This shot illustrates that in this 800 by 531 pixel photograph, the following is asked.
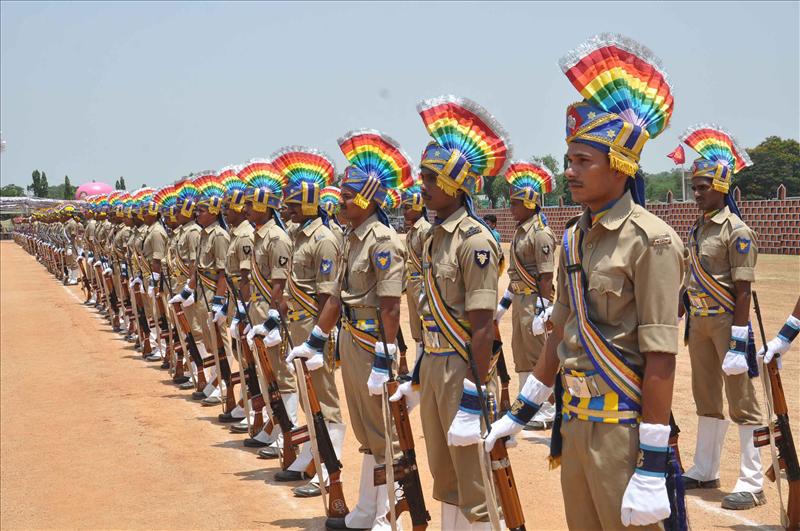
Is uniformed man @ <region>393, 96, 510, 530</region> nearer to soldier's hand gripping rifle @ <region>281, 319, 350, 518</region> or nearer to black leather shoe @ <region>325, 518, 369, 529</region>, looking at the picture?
soldier's hand gripping rifle @ <region>281, 319, 350, 518</region>

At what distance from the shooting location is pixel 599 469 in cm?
396

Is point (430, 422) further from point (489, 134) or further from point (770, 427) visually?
point (770, 427)

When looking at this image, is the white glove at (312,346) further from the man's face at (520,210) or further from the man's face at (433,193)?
the man's face at (520,210)

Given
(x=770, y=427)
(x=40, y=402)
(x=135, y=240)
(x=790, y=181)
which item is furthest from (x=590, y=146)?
(x=790, y=181)

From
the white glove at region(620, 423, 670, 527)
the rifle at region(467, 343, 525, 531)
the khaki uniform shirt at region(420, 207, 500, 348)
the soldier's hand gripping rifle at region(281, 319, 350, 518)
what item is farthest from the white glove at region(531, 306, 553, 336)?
the white glove at region(620, 423, 670, 527)

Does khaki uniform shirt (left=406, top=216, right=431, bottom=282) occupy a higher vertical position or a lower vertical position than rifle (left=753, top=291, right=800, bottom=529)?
higher

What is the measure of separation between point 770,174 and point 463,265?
47.6 m

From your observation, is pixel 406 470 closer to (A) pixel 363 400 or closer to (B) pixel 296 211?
(A) pixel 363 400

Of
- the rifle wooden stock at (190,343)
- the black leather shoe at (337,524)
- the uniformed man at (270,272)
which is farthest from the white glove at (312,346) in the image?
the rifle wooden stock at (190,343)

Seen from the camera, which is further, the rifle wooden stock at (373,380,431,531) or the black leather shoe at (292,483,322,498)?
the black leather shoe at (292,483,322,498)

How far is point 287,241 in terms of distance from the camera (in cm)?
949

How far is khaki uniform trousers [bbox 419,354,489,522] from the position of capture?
5453 mm

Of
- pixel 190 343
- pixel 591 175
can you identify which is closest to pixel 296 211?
pixel 591 175

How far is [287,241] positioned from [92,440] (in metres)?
3.90
